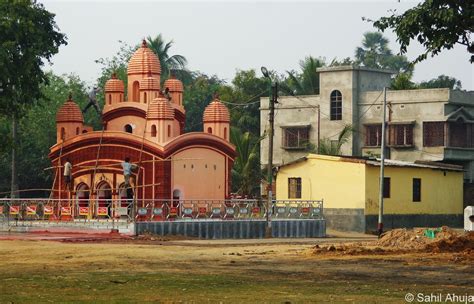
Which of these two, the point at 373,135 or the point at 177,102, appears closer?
the point at 177,102

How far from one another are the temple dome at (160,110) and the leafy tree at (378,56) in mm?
85649

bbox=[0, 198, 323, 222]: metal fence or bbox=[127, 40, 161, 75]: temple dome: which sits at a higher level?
bbox=[127, 40, 161, 75]: temple dome

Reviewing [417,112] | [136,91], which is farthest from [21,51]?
[417,112]

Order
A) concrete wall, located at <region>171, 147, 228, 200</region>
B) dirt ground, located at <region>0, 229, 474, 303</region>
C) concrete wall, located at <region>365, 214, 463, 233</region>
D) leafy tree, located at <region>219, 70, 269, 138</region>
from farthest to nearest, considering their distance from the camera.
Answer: leafy tree, located at <region>219, 70, 269, 138</region>, concrete wall, located at <region>365, 214, 463, 233</region>, concrete wall, located at <region>171, 147, 228, 200</region>, dirt ground, located at <region>0, 229, 474, 303</region>

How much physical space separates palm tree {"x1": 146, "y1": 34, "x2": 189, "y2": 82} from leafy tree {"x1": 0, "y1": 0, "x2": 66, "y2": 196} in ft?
135

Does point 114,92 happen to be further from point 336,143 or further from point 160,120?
point 336,143

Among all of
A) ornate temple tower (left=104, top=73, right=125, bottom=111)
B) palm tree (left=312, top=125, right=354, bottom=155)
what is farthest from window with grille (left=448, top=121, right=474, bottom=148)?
ornate temple tower (left=104, top=73, right=125, bottom=111)

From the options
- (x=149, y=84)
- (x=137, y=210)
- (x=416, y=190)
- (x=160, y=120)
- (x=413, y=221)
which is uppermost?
(x=149, y=84)

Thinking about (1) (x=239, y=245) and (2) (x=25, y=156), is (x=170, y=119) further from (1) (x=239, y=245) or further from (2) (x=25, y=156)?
(2) (x=25, y=156)

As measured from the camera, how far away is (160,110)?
189 ft

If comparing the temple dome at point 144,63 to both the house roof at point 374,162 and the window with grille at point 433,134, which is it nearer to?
the house roof at point 374,162

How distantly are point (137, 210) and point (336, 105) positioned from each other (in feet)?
104

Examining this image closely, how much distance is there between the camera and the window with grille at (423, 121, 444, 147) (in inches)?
2938

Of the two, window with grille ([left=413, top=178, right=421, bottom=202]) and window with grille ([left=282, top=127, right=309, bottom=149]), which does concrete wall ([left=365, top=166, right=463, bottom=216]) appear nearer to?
window with grille ([left=413, top=178, right=421, bottom=202])
